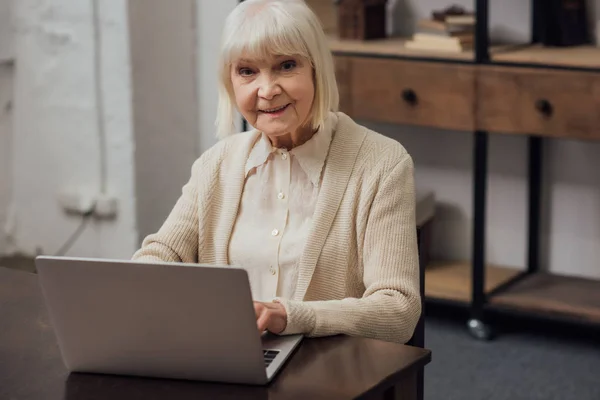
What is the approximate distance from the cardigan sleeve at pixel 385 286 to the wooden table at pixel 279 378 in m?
0.05

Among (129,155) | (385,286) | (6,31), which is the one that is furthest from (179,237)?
(6,31)

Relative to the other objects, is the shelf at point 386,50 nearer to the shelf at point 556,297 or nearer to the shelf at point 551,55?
the shelf at point 551,55

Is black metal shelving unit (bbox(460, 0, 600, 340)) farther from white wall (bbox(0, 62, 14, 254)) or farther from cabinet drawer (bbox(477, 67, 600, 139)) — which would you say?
white wall (bbox(0, 62, 14, 254))

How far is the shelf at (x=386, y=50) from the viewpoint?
3.63m

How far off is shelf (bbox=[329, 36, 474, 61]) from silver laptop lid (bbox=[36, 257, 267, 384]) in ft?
7.15

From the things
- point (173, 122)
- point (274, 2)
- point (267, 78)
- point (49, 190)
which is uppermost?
point (274, 2)

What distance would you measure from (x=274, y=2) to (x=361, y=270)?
0.53m

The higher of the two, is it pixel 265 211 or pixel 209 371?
pixel 265 211

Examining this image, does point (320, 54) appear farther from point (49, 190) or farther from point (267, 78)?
point (49, 190)

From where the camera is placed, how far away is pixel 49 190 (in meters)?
4.47

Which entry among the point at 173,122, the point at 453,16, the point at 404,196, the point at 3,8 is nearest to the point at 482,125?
the point at 453,16

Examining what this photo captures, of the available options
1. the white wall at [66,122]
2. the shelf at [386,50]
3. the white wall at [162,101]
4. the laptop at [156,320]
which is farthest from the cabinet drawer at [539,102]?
the laptop at [156,320]

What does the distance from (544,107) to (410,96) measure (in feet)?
1.49

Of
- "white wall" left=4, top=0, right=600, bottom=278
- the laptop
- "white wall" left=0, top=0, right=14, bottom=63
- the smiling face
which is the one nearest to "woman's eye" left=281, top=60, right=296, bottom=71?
the smiling face
